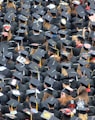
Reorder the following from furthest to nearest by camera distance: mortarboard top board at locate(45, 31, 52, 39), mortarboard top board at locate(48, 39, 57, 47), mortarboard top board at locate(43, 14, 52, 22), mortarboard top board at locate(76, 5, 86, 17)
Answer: mortarboard top board at locate(76, 5, 86, 17) < mortarboard top board at locate(43, 14, 52, 22) < mortarboard top board at locate(45, 31, 52, 39) < mortarboard top board at locate(48, 39, 57, 47)

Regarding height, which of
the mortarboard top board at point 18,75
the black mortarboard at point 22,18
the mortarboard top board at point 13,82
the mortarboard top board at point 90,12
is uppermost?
the mortarboard top board at point 90,12

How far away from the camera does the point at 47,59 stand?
56.3 feet

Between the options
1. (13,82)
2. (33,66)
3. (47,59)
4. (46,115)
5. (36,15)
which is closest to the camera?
(46,115)

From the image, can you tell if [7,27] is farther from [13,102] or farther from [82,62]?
[13,102]

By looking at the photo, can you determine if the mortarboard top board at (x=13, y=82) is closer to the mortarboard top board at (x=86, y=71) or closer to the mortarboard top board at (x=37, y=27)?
the mortarboard top board at (x=86, y=71)

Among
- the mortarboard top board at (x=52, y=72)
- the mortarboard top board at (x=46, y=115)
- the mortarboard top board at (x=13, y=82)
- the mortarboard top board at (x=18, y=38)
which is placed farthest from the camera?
the mortarboard top board at (x=18, y=38)

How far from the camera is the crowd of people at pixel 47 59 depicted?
15.4 metres

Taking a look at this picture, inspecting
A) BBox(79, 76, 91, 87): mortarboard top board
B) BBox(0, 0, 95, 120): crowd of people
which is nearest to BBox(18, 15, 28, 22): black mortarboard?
BBox(0, 0, 95, 120): crowd of people

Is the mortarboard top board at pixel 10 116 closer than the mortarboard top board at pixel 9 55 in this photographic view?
Yes

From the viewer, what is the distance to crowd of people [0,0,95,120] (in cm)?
1543

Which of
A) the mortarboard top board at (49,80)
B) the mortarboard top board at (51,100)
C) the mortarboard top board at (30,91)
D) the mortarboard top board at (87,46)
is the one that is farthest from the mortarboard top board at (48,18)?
the mortarboard top board at (51,100)

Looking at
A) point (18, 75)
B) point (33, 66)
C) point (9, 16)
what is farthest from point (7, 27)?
point (18, 75)

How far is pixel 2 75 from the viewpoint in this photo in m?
16.4

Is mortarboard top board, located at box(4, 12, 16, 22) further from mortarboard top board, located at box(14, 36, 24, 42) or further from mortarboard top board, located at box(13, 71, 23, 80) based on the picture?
mortarboard top board, located at box(13, 71, 23, 80)
